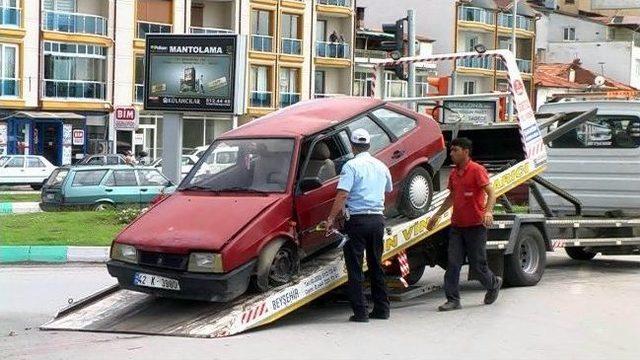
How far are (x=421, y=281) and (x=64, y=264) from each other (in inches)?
232

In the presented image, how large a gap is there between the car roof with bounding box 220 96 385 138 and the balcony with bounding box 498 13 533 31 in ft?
222

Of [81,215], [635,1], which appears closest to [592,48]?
[635,1]

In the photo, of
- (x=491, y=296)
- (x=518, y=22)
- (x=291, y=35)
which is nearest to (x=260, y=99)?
(x=291, y=35)

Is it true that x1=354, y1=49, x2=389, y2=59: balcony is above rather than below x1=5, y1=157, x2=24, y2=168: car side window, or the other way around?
above

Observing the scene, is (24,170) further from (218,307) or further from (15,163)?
(218,307)

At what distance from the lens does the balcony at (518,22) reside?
3022 inches

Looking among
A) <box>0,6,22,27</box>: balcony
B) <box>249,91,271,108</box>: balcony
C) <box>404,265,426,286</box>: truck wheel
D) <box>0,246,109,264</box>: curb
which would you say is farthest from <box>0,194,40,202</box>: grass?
<box>249,91,271,108</box>: balcony

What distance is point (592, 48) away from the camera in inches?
3196

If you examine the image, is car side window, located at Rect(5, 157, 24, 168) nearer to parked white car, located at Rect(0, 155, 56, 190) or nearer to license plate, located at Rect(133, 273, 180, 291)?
parked white car, located at Rect(0, 155, 56, 190)

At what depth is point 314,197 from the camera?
9789 mm

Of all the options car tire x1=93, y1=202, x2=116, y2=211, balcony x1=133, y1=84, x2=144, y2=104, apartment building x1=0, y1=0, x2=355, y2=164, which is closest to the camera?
car tire x1=93, y1=202, x2=116, y2=211

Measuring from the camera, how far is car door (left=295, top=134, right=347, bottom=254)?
9.65 meters

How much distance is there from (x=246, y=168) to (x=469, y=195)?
93.2 inches

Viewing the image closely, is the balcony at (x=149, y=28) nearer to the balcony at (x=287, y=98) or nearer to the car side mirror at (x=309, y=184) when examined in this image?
the balcony at (x=287, y=98)
